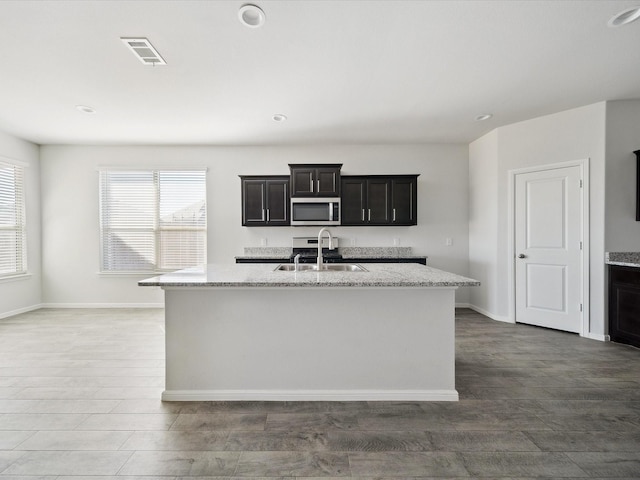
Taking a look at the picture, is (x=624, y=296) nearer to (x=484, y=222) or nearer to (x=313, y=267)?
(x=484, y=222)

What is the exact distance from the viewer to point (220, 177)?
5023mm

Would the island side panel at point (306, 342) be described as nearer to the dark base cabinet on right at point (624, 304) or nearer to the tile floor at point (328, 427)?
the tile floor at point (328, 427)

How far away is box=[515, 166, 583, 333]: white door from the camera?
3656 millimetres

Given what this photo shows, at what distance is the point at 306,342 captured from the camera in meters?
2.23

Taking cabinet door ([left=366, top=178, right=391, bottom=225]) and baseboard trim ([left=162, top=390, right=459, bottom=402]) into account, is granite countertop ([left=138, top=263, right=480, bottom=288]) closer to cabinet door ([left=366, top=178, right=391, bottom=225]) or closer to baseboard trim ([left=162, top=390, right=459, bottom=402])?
baseboard trim ([left=162, top=390, right=459, bottom=402])

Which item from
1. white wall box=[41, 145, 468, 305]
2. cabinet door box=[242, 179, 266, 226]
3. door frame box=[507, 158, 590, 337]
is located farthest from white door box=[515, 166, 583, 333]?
cabinet door box=[242, 179, 266, 226]

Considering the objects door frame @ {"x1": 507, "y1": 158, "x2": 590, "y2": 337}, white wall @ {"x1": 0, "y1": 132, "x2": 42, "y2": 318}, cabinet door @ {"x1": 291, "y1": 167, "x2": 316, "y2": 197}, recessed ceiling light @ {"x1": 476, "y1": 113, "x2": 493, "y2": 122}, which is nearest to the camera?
door frame @ {"x1": 507, "y1": 158, "x2": 590, "y2": 337}

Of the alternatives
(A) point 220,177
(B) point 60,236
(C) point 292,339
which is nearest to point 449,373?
(C) point 292,339

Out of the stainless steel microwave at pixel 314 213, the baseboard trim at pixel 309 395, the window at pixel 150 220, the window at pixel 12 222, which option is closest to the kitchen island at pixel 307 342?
the baseboard trim at pixel 309 395

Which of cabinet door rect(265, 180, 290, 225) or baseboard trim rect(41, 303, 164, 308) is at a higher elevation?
cabinet door rect(265, 180, 290, 225)

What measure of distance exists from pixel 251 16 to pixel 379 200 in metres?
3.11

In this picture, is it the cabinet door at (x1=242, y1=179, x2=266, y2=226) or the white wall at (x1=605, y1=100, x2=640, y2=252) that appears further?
the cabinet door at (x1=242, y1=179, x2=266, y2=226)

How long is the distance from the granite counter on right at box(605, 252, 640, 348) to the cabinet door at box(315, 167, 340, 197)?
3.30 metres

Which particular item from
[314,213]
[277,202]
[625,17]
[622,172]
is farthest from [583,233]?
[277,202]
